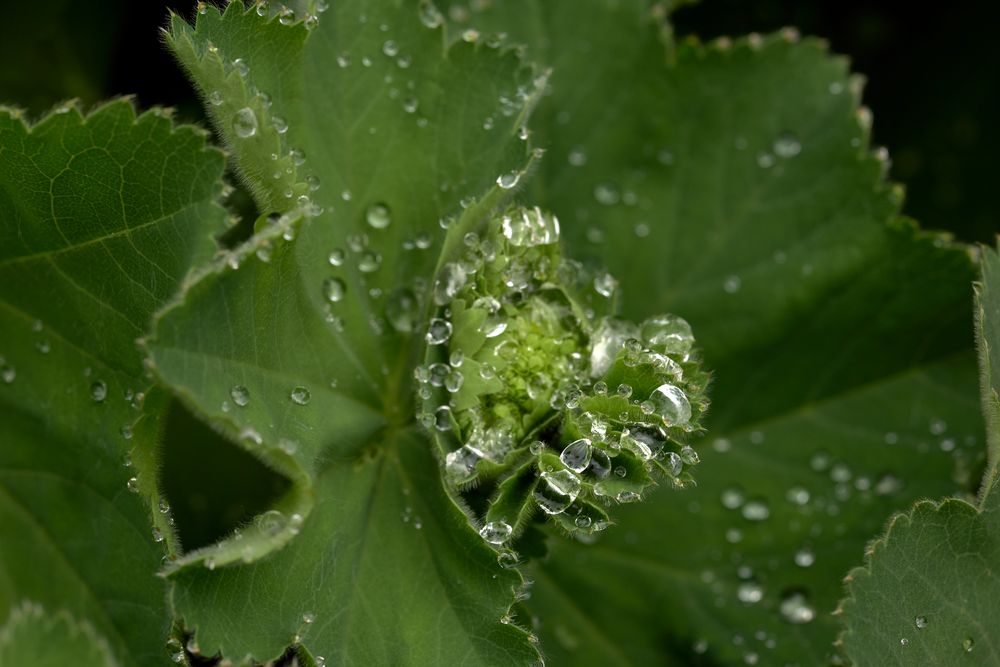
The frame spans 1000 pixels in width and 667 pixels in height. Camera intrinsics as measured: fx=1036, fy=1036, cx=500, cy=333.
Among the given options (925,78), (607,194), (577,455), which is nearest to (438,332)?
(577,455)

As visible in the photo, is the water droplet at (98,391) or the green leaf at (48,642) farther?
the water droplet at (98,391)

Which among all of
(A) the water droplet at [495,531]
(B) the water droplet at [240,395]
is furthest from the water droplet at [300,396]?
(A) the water droplet at [495,531]

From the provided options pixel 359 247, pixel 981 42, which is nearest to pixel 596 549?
pixel 359 247

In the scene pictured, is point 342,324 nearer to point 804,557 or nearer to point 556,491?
point 556,491

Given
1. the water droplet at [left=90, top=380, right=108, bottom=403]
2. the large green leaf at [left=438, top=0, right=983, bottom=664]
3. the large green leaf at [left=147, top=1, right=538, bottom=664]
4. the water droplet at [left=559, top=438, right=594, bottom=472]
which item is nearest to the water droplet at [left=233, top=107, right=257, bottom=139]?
the large green leaf at [left=147, top=1, right=538, bottom=664]

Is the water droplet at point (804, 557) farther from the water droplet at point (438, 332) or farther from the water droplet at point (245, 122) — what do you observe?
the water droplet at point (245, 122)
